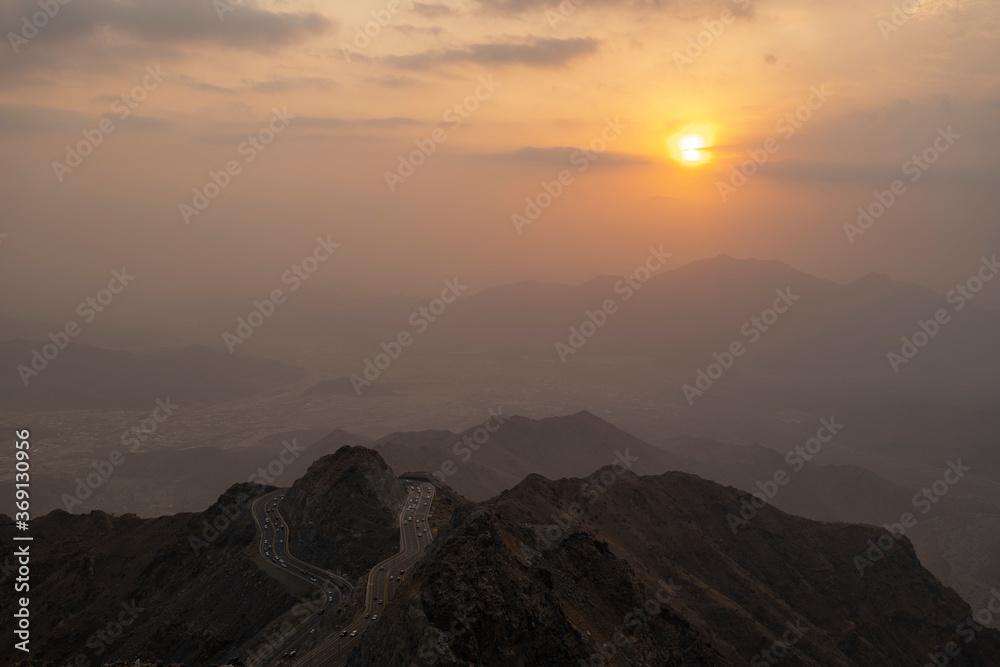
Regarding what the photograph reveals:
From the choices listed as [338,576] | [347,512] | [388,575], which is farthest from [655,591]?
[347,512]

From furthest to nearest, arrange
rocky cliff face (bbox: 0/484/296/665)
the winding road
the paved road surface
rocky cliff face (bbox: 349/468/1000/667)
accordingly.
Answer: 1. rocky cliff face (bbox: 0/484/296/665)
2. the winding road
3. the paved road surface
4. rocky cliff face (bbox: 349/468/1000/667)

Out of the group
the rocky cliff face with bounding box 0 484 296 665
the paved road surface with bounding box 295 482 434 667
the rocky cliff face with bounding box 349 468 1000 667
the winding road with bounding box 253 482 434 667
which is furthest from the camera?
the rocky cliff face with bounding box 0 484 296 665

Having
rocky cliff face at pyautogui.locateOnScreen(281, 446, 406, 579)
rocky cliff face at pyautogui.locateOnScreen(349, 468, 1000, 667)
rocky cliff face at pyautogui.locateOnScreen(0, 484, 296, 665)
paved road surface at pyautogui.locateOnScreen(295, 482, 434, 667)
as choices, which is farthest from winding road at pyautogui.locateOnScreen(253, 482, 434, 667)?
rocky cliff face at pyautogui.locateOnScreen(349, 468, 1000, 667)

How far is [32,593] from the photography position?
90.9 m

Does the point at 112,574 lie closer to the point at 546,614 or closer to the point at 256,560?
the point at 256,560

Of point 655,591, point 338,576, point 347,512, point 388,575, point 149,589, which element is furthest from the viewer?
point 149,589

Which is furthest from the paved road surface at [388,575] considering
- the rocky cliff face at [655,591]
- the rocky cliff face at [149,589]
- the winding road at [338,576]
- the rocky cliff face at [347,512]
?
the rocky cliff face at [149,589]

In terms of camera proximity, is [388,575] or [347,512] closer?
[388,575]

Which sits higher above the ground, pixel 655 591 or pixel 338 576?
pixel 338 576

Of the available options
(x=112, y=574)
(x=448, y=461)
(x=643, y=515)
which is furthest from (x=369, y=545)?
(x=448, y=461)

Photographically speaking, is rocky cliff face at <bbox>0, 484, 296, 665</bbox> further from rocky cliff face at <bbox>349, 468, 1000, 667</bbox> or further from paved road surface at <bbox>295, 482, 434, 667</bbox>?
rocky cliff face at <bbox>349, 468, 1000, 667</bbox>

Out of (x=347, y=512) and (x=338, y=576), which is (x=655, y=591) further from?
(x=347, y=512)

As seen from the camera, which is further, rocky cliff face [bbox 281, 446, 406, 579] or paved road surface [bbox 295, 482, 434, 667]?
rocky cliff face [bbox 281, 446, 406, 579]

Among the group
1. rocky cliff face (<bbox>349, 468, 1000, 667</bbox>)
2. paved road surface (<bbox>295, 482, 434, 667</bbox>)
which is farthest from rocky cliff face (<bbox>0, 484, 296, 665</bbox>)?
rocky cliff face (<bbox>349, 468, 1000, 667</bbox>)
